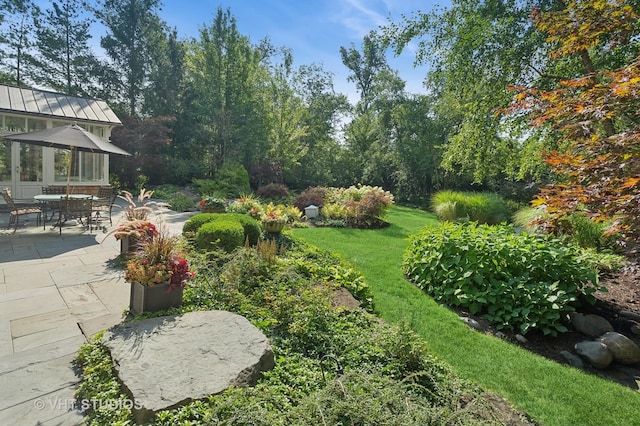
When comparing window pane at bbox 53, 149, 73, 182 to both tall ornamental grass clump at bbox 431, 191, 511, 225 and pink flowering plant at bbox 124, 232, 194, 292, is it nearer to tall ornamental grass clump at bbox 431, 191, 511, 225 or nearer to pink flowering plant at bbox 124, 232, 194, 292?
pink flowering plant at bbox 124, 232, 194, 292

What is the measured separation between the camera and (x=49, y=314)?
3008 millimetres

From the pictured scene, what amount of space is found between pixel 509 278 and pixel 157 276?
158 inches

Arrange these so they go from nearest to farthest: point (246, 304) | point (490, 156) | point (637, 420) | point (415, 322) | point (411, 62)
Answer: point (637, 420) < point (246, 304) < point (415, 322) < point (490, 156) < point (411, 62)

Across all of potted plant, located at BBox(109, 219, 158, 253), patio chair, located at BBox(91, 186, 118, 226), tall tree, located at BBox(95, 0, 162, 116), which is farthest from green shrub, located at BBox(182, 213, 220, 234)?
tall tree, located at BBox(95, 0, 162, 116)

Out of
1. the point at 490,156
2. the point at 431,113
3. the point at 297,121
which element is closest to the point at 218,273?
the point at 490,156

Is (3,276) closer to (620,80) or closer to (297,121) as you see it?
(620,80)

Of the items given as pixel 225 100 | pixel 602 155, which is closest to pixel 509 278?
pixel 602 155

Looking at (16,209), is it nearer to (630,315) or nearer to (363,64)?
(630,315)

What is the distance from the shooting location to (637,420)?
230cm

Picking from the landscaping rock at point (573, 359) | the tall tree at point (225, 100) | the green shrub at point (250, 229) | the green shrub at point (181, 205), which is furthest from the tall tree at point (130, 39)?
the landscaping rock at point (573, 359)

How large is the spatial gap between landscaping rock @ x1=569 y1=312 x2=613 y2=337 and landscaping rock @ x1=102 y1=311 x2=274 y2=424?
3.66 metres

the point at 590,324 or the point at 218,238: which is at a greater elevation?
the point at 218,238

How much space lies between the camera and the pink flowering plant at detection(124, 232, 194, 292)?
294 centimetres

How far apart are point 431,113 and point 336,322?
17.5 m
